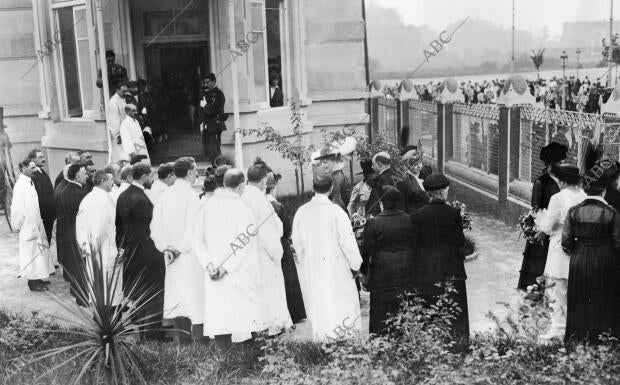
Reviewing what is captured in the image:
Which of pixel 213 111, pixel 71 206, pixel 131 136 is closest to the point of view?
pixel 71 206

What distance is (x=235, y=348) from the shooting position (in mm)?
6871

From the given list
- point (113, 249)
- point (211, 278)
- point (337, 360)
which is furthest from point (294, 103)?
point (337, 360)

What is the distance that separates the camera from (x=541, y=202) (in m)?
7.66

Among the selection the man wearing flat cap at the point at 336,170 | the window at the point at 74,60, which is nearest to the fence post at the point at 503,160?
the man wearing flat cap at the point at 336,170

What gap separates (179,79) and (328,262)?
1148 cm

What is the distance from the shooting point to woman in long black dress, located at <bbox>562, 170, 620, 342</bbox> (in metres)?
6.22

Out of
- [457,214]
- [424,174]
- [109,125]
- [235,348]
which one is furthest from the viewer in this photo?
[109,125]

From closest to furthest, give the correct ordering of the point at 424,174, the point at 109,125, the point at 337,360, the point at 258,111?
the point at 337,360
the point at 424,174
the point at 109,125
the point at 258,111

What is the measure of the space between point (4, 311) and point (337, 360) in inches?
180

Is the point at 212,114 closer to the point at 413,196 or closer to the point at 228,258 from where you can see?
the point at 413,196

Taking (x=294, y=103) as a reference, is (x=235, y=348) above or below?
below

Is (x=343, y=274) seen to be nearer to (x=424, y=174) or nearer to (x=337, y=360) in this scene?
Answer: (x=337, y=360)

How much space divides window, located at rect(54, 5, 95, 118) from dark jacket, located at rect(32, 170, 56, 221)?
14.9ft

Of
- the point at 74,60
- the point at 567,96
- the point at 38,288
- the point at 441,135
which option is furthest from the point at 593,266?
the point at 567,96
